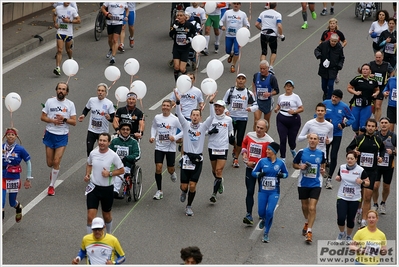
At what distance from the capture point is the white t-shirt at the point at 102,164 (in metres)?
15.6

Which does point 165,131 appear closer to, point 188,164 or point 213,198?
point 188,164

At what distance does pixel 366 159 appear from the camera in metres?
16.5

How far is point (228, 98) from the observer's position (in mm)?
18891

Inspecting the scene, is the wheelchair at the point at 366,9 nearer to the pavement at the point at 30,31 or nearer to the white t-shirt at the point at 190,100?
the pavement at the point at 30,31

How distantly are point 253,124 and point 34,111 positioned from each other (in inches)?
182

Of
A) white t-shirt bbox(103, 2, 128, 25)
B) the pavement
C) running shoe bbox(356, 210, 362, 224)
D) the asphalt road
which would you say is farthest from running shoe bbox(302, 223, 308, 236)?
the pavement

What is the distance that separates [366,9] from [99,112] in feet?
42.9

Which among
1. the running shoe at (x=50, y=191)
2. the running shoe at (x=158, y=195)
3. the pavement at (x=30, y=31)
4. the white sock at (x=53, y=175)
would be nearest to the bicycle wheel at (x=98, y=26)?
the pavement at (x=30, y=31)

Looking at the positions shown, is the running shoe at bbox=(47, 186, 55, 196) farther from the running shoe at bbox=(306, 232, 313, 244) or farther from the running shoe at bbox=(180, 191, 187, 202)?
the running shoe at bbox=(306, 232, 313, 244)

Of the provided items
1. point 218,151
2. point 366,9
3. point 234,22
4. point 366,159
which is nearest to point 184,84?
point 218,151

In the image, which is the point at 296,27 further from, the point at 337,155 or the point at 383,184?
the point at 383,184

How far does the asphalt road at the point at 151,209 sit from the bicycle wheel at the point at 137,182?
14cm

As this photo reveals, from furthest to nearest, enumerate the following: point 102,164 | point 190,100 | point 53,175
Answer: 1. point 190,100
2. point 53,175
3. point 102,164

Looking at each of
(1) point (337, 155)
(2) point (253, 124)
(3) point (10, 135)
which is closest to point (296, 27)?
(2) point (253, 124)
